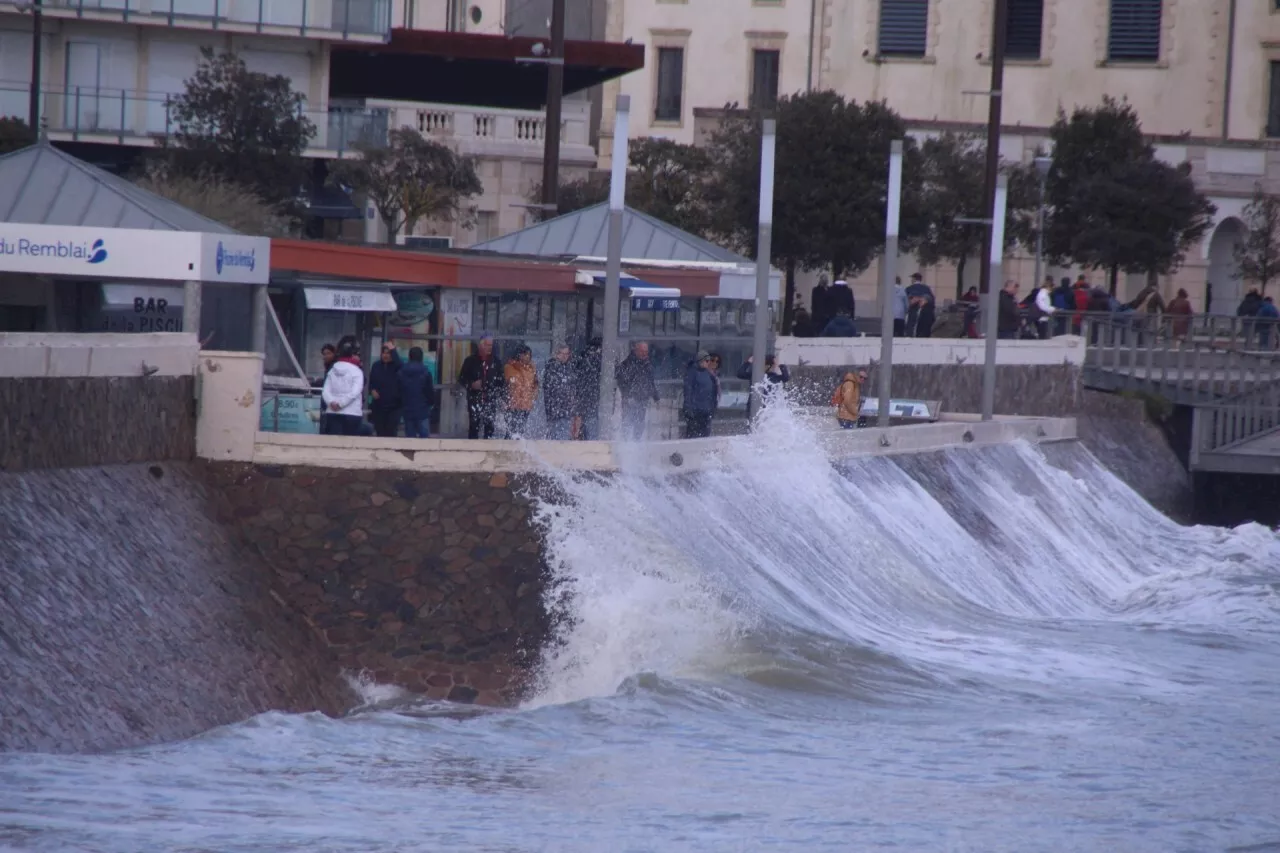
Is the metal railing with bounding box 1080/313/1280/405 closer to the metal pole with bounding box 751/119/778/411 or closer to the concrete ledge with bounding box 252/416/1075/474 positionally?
the metal pole with bounding box 751/119/778/411

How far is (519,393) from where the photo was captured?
22234 millimetres

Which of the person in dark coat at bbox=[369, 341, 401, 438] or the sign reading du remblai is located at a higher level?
the sign reading du remblai

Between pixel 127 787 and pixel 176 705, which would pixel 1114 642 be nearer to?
pixel 176 705

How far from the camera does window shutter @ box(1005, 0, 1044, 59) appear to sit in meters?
60.1

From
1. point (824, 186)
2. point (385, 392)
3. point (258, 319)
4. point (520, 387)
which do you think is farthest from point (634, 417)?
point (824, 186)

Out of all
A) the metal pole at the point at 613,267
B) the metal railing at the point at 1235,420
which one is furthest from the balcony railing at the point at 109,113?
the metal pole at the point at 613,267

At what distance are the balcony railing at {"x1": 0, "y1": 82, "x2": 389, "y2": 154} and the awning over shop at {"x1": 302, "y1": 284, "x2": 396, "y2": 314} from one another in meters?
18.7

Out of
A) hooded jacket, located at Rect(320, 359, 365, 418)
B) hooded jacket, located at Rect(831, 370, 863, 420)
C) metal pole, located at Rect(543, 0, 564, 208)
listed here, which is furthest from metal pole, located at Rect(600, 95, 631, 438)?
metal pole, located at Rect(543, 0, 564, 208)

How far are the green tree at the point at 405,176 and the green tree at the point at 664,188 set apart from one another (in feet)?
11.6

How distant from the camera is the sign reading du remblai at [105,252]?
63.8 ft

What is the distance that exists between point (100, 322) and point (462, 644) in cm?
538

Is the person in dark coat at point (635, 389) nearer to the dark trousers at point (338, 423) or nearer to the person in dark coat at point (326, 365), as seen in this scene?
the person in dark coat at point (326, 365)

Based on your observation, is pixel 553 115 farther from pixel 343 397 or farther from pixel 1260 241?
pixel 1260 241

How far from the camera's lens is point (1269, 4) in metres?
58.7
